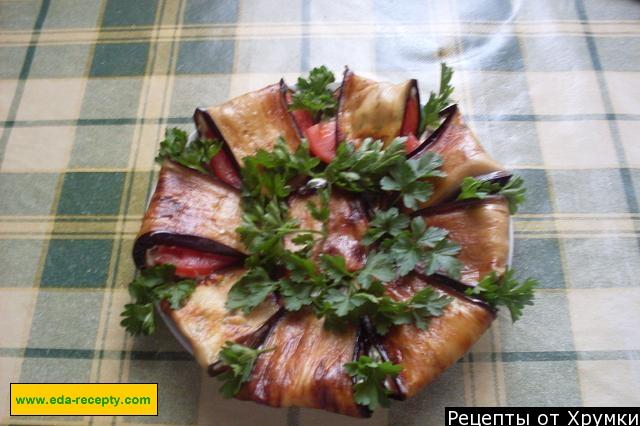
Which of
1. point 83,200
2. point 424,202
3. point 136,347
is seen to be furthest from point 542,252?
point 83,200

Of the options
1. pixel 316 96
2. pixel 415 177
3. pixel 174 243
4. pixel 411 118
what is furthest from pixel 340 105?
pixel 174 243

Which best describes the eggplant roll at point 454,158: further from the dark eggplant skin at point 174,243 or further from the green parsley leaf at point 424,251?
the dark eggplant skin at point 174,243

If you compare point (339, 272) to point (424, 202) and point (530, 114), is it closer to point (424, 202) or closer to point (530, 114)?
point (424, 202)

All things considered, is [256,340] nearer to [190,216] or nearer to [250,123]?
[190,216]

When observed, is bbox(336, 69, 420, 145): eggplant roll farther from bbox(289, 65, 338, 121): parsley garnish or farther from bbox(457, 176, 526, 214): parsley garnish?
bbox(457, 176, 526, 214): parsley garnish

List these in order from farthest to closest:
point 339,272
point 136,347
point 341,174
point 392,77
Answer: point 392,77, point 136,347, point 341,174, point 339,272

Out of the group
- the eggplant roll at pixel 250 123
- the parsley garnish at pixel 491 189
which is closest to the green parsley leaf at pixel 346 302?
the parsley garnish at pixel 491 189
